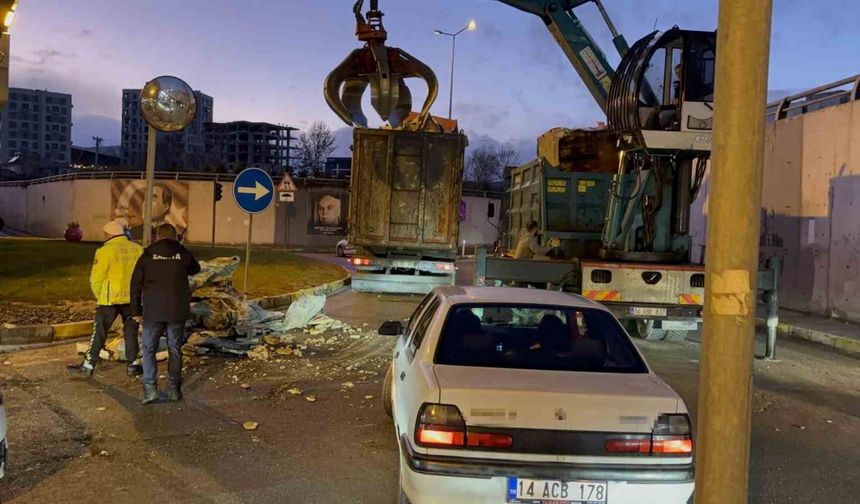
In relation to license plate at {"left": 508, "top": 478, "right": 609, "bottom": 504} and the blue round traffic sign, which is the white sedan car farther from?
the blue round traffic sign

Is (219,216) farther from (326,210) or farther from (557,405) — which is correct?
(557,405)

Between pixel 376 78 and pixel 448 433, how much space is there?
11.4m

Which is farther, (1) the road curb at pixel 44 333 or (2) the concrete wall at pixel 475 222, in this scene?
(2) the concrete wall at pixel 475 222

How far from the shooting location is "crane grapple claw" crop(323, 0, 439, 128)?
42.6 ft

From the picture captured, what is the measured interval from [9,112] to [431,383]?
177m

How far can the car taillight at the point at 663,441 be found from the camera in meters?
3.37

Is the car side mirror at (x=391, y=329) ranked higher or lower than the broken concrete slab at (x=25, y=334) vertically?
higher

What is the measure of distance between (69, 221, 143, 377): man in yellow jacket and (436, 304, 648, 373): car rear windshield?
437 centimetres

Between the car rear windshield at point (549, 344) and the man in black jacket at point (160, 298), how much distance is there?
126 inches

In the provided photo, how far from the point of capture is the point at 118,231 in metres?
7.46

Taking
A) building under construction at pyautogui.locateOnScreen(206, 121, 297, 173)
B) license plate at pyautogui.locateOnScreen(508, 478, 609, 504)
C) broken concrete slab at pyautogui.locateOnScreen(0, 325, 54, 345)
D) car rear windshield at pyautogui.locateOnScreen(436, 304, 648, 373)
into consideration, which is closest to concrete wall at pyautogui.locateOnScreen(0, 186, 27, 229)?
broken concrete slab at pyautogui.locateOnScreen(0, 325, 54, 345)

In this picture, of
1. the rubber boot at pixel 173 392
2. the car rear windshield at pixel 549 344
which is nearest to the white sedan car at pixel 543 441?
the car rear windshield at pixel 549 344

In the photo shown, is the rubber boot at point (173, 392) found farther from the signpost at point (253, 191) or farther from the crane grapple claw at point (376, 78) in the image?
the crane grapple claw at point (376, 78)

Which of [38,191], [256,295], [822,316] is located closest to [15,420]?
[256,295]
